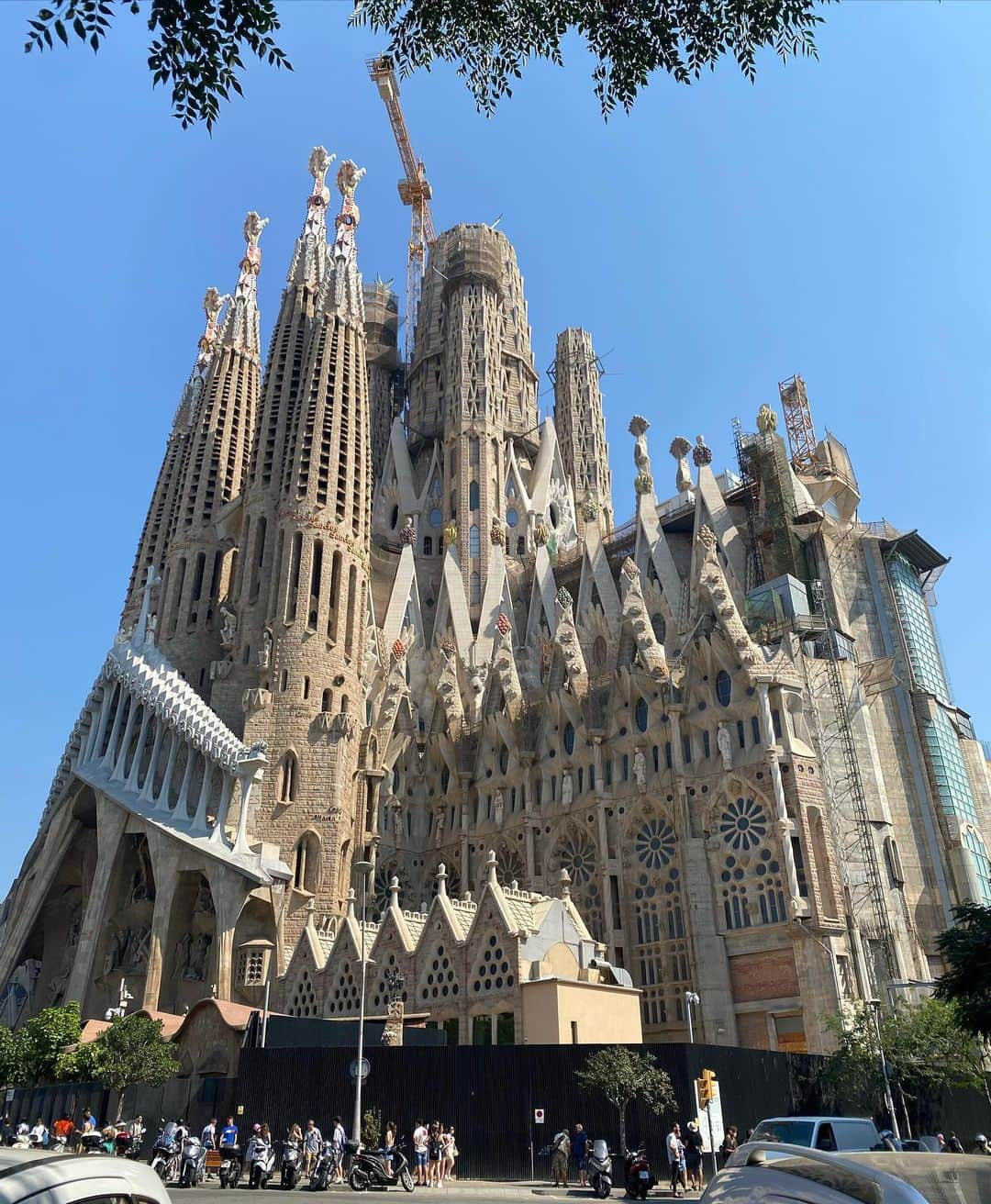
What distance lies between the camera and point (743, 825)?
33188 millimetres

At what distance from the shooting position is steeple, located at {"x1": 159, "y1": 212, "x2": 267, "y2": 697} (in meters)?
48.0

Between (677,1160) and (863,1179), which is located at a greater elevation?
(863,1179)

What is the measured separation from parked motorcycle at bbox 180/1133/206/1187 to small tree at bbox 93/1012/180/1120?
593 centimetres

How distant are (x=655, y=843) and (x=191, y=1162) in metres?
21.9

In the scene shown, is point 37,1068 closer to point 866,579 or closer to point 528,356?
point 866,579

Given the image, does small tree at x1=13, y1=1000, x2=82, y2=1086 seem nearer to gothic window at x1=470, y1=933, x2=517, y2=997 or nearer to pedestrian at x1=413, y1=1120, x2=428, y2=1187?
gothic window at x1=470, y1=933, x2=517, y2=997

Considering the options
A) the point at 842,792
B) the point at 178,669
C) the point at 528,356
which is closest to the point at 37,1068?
the point at 178,669

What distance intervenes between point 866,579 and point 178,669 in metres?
32.3

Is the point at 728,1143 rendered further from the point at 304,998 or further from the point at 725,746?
the point at 304,998

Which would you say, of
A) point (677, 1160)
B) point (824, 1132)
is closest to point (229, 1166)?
point (677, 1160)

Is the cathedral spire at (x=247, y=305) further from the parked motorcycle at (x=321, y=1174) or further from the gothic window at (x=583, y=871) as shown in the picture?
the parked motorcycle at (x=321, y=1174)

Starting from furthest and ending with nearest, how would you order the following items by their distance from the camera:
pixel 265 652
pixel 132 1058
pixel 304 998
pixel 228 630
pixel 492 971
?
pixel 228 630, pixel 265 652, pixel 304 998, pixel 492 971, pixel 132 1058

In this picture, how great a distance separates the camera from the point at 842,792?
3466 cm

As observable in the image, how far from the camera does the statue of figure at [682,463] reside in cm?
5091
